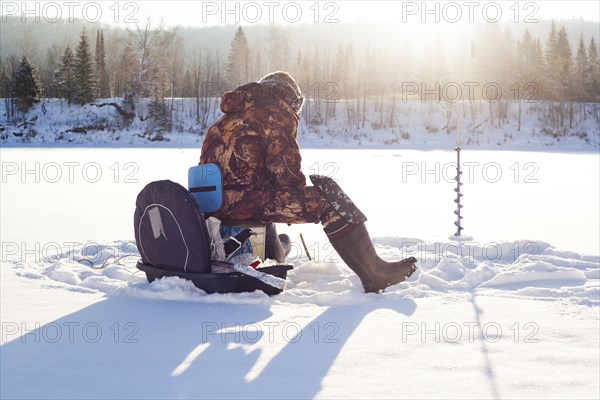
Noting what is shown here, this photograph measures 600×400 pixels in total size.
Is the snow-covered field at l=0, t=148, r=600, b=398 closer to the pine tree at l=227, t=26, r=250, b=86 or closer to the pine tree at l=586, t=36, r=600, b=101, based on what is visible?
the pine tree at l=586, t=36, r=600, b=101

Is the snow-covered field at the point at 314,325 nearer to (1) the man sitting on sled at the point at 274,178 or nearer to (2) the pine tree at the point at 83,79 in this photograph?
(1) the man sitting on sled at the point at 274,178

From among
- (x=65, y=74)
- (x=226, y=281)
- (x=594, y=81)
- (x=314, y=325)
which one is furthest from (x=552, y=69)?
(x=314, y=325)

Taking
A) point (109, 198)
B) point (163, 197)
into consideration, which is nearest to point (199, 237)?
point (163, 197)

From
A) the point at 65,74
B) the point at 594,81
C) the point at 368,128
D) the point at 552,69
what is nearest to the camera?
the point at 368,128

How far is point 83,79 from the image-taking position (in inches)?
1716

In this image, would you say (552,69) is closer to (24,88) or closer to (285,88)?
(24,88)

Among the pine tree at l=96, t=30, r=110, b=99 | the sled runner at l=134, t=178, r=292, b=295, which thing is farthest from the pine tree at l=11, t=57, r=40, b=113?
the sled runner at l=134, t=178, r=292, b=295

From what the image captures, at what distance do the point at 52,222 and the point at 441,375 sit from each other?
18.7 ft

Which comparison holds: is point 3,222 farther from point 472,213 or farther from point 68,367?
point 472,213

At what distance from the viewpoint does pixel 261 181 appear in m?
3.90

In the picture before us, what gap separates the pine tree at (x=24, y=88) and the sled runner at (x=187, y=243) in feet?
145

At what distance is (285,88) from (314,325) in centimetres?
150

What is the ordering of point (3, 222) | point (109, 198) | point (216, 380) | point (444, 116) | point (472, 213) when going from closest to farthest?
point (216, 380) → point (3, 222) → point (472, 213) → point (109, 198) → point (444, 116)

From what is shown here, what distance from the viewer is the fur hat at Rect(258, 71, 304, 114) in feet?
12.8
